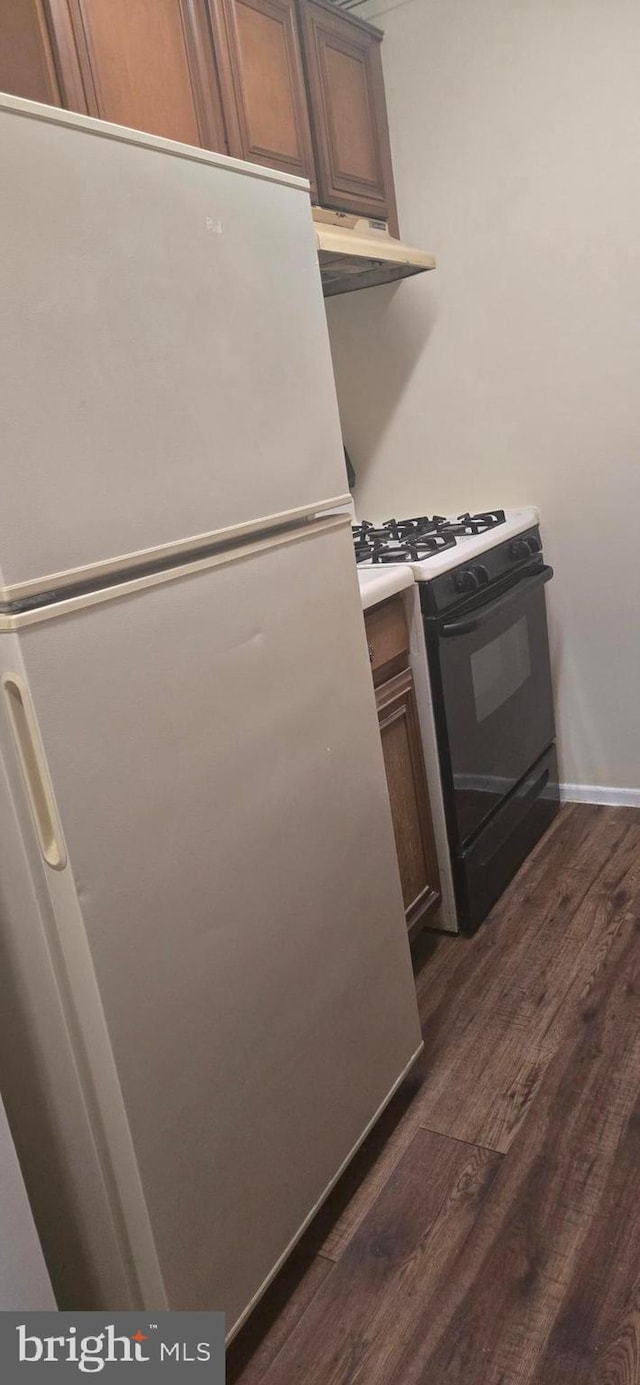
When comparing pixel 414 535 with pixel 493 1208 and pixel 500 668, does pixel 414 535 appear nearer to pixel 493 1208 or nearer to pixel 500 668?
pixel 500 668

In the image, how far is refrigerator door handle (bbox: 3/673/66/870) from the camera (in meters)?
1.00

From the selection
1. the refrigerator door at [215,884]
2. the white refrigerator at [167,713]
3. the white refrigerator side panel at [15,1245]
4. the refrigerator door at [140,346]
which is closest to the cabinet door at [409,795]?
the refrigerator door at [215,884]

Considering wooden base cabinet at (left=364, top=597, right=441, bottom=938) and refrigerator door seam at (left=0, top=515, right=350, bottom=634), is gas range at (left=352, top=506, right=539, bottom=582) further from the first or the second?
refrigerator door seam at (left=0, top=515, right=350, bottom=634)

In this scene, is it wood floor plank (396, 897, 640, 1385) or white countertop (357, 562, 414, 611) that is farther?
white countertop (357, 562, 414, 611)

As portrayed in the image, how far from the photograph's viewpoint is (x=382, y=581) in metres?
1.94

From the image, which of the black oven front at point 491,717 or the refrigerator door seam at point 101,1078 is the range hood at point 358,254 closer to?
the black oven front at point 491,717

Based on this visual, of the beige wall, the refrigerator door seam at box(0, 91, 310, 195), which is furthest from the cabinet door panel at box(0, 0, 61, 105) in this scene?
the beige wall

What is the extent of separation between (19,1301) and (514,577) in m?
1.92

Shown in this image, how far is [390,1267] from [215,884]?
28.3 inches

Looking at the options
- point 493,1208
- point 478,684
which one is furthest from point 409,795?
point 493,1208

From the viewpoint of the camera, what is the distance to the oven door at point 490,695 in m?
2.14

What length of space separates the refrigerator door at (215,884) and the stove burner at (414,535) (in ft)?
2.30

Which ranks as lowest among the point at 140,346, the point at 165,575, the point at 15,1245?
the point at 15,1245

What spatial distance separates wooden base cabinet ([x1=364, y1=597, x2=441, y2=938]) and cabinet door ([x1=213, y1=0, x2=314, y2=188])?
39.6 inches
